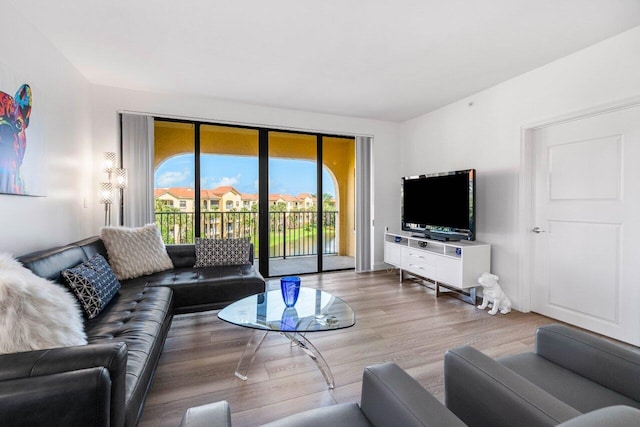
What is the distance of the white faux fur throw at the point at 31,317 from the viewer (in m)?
1.01

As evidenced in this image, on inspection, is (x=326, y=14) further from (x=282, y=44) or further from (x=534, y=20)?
(x=534, y=20)

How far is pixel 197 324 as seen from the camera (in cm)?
274

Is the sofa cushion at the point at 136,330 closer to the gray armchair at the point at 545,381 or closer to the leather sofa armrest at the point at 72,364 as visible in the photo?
the leather sofa armrest at the point at 72,364

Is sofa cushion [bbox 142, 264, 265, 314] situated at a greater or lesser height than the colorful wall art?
lesser

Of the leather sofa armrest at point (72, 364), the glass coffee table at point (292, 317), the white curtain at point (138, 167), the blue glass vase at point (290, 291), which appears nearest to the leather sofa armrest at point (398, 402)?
the glass coffee table at point (292, 317)

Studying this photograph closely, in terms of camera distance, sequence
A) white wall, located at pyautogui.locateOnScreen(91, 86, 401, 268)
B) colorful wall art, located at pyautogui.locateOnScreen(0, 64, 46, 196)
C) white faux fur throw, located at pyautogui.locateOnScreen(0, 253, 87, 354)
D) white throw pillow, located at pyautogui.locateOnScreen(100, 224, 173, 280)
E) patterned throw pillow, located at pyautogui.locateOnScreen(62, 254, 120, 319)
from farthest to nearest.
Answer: white wall, located at pyautogui.locateOnScreen(91, 86, 401, 268) < white throw pillow, located at pyautogui.locateOnScreen(100, 224, 173, 280) < colorful wall art, located at pyautogui.locateOnScreen(0, 64, 46, 196) < patterned throw pillow, located at pyautogui.locateOnScreen(62, 254, 120, 319) < white faux fur throw, located at pyautogui.locateOnScreen(0, 253, 87, 354)

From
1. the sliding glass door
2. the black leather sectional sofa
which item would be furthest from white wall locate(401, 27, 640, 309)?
the black leather sectional sofa

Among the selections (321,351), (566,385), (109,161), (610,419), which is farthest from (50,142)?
(566,385)

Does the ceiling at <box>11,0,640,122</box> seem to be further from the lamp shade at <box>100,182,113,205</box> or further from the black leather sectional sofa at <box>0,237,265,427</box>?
the black leather sectional sofa at <box>0,237,265,427</box>

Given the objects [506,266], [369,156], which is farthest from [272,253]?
[506,266]

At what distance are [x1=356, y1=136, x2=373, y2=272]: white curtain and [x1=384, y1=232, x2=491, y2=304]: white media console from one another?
79cm

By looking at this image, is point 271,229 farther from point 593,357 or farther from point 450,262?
point 593,357

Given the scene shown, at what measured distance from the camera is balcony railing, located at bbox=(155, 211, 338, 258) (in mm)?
4113

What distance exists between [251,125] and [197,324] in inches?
105
